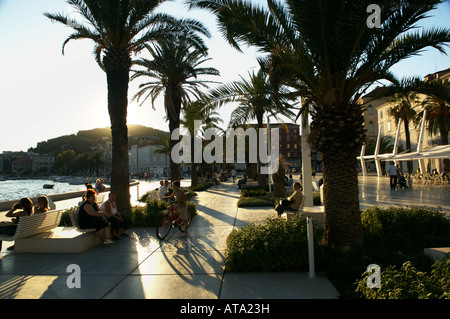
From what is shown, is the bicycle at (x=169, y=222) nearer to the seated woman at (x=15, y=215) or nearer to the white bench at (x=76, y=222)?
the white bench at (x=76, y=222)

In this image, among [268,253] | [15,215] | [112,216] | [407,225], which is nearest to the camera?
[268,253]

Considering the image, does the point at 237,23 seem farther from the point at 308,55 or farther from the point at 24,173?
the point at 24,173

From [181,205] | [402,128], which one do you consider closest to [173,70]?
[181,205]

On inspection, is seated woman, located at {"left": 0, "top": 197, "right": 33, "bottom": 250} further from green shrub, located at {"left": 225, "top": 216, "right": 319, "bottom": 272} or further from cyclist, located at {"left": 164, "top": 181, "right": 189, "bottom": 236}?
green shrub, located at {"left": 225, "top": 216, "right": 319, "bottom": 272}

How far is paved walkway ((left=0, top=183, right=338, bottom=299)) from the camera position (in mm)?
4219

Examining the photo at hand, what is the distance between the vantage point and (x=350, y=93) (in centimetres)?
627

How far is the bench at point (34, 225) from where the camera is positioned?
6438 millimetres

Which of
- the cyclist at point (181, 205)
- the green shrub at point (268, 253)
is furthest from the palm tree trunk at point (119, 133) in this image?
the green shrub at point (268, 253)

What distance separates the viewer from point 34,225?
6.82m

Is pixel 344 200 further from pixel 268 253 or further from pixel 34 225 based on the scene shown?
pixel 34 225

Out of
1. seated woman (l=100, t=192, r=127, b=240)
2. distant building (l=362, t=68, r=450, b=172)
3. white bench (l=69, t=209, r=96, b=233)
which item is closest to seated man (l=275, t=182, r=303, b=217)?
seated woman (l=100, t=192, r=127, b=240)

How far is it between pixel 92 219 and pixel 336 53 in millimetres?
6371

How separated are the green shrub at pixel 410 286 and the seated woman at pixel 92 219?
5.57 meters
